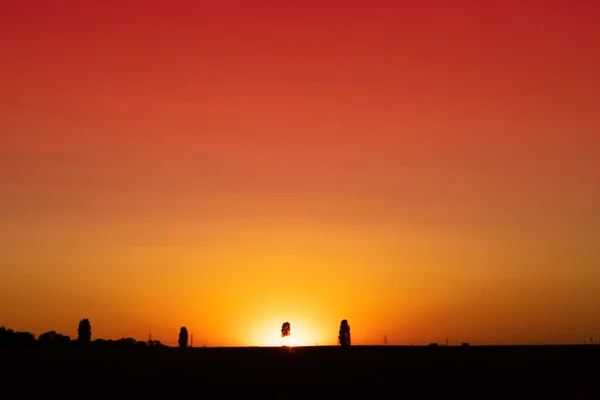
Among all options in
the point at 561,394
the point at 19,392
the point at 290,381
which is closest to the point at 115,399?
the point at 19,392

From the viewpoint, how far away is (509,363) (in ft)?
320

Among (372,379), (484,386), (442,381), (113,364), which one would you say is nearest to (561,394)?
(484,386)

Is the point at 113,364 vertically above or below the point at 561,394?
above

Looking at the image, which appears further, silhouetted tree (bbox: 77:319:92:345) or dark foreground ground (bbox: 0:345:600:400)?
silhouetted tree (bbox: 77:319:92:345)

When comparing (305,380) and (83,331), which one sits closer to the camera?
(305,380)

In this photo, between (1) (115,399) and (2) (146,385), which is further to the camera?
(2) (146,385)

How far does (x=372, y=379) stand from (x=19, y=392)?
26.6 m

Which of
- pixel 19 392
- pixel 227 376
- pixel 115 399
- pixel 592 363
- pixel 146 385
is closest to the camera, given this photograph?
pixel 115 399

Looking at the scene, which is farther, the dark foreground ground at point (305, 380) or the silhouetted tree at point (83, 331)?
the silhouetted tree at point (83, 331)

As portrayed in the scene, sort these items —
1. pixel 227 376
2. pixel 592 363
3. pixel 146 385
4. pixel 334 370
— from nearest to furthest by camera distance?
pixel 146 385
pixel 227 376
pixel 334 370
pixel 592 363

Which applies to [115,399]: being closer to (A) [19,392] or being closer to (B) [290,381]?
(A) [19,392]

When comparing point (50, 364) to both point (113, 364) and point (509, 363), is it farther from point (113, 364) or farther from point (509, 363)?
point (509, 363)

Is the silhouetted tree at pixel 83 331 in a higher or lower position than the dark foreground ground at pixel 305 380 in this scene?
higher

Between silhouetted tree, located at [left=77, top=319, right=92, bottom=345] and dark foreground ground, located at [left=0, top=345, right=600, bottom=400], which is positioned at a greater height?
silhouetted tree, located at [left=77, top=319, right=92, bottom=345]
